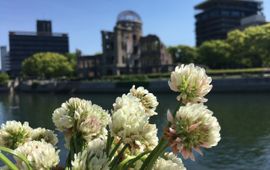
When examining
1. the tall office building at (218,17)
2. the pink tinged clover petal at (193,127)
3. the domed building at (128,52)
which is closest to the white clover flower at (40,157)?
the pink tinged clover petal at (193,127)

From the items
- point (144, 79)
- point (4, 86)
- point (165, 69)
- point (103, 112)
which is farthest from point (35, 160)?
point (4, 86)

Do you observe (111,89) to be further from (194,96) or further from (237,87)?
(194,96)

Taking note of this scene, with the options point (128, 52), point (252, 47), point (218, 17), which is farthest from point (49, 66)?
point (218, 17)

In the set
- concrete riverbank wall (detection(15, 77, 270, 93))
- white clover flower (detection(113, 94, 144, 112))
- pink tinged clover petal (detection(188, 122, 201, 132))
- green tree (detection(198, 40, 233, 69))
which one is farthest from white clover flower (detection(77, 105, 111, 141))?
green tree (detection(198, 40, 233, 69))

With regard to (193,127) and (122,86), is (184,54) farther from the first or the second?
(193,127)

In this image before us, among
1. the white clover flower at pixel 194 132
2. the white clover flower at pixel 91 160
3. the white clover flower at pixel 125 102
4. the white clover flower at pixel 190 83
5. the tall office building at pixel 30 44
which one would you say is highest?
the tall office building at pixel 30 44

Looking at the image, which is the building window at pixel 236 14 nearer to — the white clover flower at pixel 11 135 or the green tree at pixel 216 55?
the green tree at pixel 216 55
